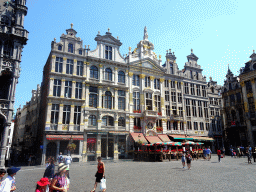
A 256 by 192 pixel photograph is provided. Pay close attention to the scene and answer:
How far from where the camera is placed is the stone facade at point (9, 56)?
80.3 ft

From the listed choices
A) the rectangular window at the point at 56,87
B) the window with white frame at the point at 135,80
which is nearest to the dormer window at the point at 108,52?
the window with white frame at the point at 135,80

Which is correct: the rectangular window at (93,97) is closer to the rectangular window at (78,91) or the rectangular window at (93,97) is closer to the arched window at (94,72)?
the rectangular window at (78,91)

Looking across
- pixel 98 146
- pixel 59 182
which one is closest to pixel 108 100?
pixel 98 146

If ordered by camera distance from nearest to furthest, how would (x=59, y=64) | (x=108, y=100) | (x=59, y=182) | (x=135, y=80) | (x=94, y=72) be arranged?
1. (x=59, y=182)
2. (x=59, y=64)
3. (x=108, y=100)
4. (x=94, y=72)
5. (x=135, y=80)

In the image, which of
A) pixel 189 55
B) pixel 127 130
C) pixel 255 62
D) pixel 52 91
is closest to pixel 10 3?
pixel 52 91

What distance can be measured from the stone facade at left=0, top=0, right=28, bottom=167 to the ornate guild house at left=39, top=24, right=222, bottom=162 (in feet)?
15.3

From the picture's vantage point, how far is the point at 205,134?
40844mm

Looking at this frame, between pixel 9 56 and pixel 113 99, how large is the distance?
16559mm

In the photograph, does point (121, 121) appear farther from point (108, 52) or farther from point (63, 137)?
point (108, 52)

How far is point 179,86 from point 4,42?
105 ft

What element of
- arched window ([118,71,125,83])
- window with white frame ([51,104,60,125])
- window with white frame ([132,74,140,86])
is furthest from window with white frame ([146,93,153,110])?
window with white frame ([51,104,60,125])

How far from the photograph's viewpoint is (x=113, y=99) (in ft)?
110

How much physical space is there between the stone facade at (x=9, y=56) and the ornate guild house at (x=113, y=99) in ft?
15.3

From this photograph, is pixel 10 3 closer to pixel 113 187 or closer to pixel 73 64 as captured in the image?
pixel 73 64
